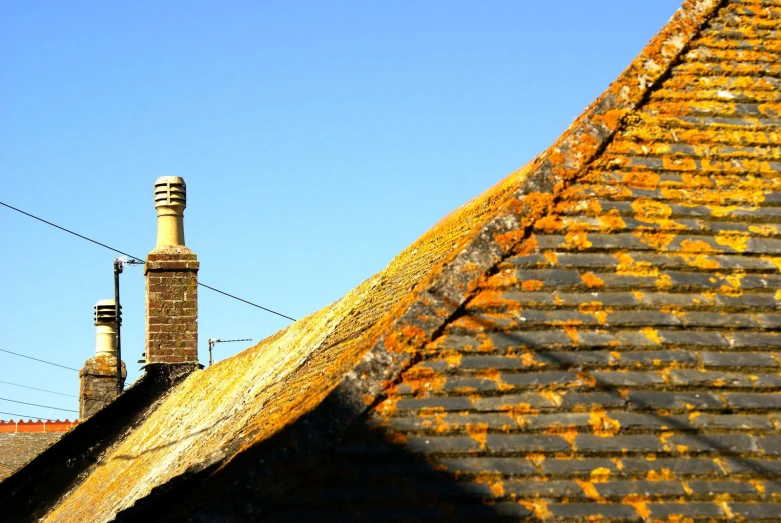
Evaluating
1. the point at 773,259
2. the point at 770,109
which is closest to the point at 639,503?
the point at 773,259

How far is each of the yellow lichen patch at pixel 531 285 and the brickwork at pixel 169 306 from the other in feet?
39.5

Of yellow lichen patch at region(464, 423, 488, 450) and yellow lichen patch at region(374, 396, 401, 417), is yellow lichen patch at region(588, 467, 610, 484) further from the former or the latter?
yellow lichen patch at region(374, 396, 401, 417)

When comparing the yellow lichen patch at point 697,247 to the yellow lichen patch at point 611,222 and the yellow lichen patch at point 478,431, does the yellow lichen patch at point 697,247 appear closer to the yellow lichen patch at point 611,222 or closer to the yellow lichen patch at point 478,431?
the yellow lichen patch at point 611,222

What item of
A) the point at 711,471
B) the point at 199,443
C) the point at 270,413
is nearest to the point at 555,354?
the point at 711,471

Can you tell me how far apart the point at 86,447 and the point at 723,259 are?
1265 cm

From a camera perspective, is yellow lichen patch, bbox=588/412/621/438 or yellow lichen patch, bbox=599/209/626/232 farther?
yellow lichen patch, bbox=599/209/626/232

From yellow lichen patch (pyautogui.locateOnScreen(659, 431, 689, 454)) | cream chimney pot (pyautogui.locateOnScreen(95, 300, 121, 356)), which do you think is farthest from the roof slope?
cream chimney pot (pyautogui.locateOnScreen(95, 300, 121, 356))

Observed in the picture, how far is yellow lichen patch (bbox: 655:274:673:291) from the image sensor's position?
19.6 ft

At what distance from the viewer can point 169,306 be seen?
56.9ft

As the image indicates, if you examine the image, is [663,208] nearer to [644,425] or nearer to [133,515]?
[644,425]

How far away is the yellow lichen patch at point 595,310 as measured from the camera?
585cm

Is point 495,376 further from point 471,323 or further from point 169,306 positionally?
point 169,306

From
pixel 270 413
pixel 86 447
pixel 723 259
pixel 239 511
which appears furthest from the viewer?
pixel 86 447

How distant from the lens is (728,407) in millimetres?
5574
